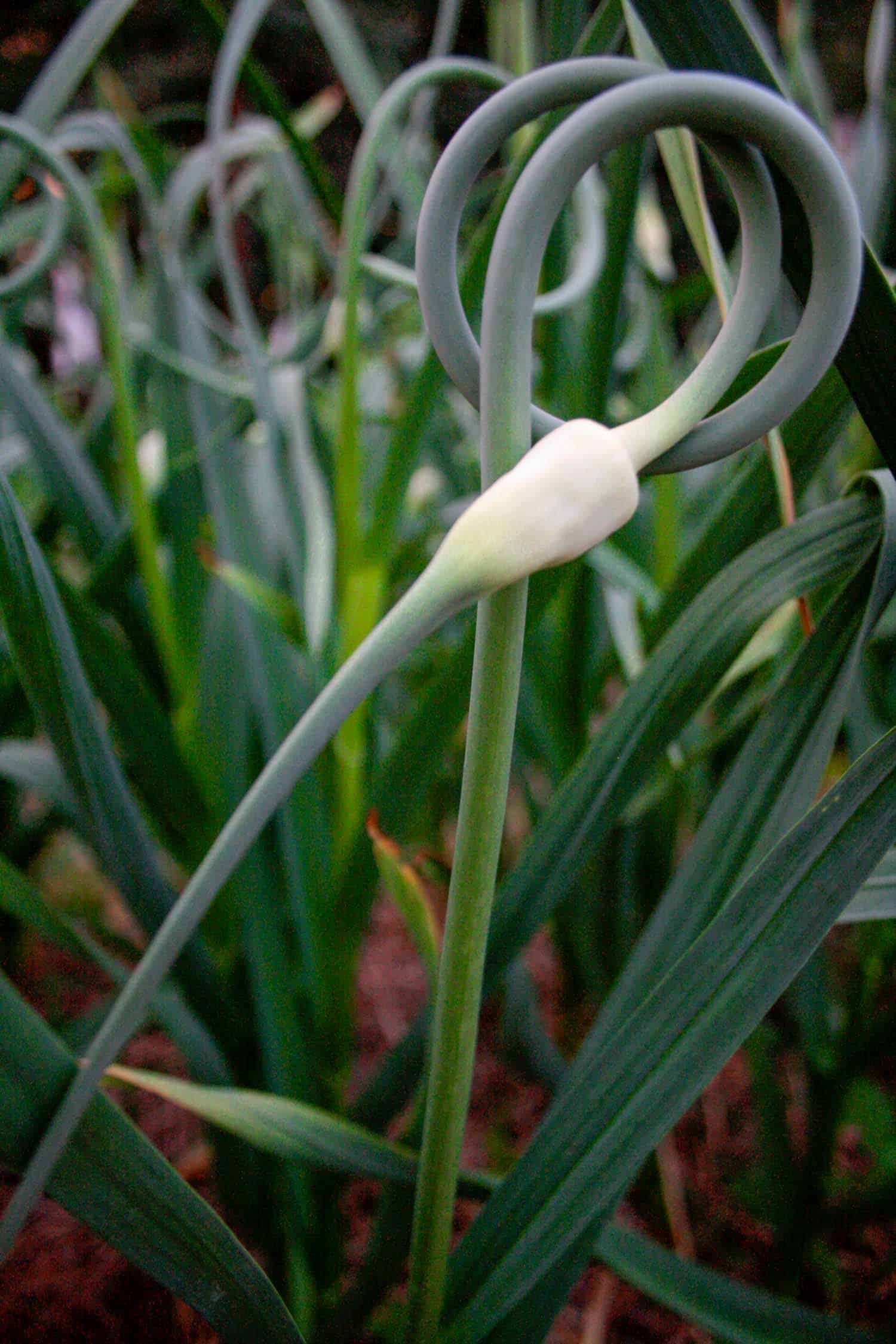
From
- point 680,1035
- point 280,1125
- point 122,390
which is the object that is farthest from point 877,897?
point 122,390

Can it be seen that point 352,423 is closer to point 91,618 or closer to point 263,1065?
point 91,618

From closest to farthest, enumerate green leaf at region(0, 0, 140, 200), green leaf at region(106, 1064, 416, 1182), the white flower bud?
the white flower bud, green leaf at region(106, 1064, 416, 1182), green leaf at region(0, 0, 140, 200)

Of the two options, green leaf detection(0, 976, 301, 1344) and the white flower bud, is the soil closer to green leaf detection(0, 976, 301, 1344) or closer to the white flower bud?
green leaf detection(0, 976, 301, 1344)

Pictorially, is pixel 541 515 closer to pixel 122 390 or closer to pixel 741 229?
pixel 741 229

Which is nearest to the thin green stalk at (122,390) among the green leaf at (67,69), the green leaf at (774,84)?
the green leaf at (67,69)

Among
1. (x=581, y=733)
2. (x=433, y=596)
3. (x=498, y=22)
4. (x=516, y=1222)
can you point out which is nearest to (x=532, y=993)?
(x=581, y=733)

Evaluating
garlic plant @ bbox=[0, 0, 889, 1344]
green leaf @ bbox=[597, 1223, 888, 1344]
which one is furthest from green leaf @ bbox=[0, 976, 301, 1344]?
green leaf @ bbox=[597, 1223, 888, 1344]

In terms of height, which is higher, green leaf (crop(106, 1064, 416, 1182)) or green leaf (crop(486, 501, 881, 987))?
green leaf (crop(486, 501, 881, 987))
